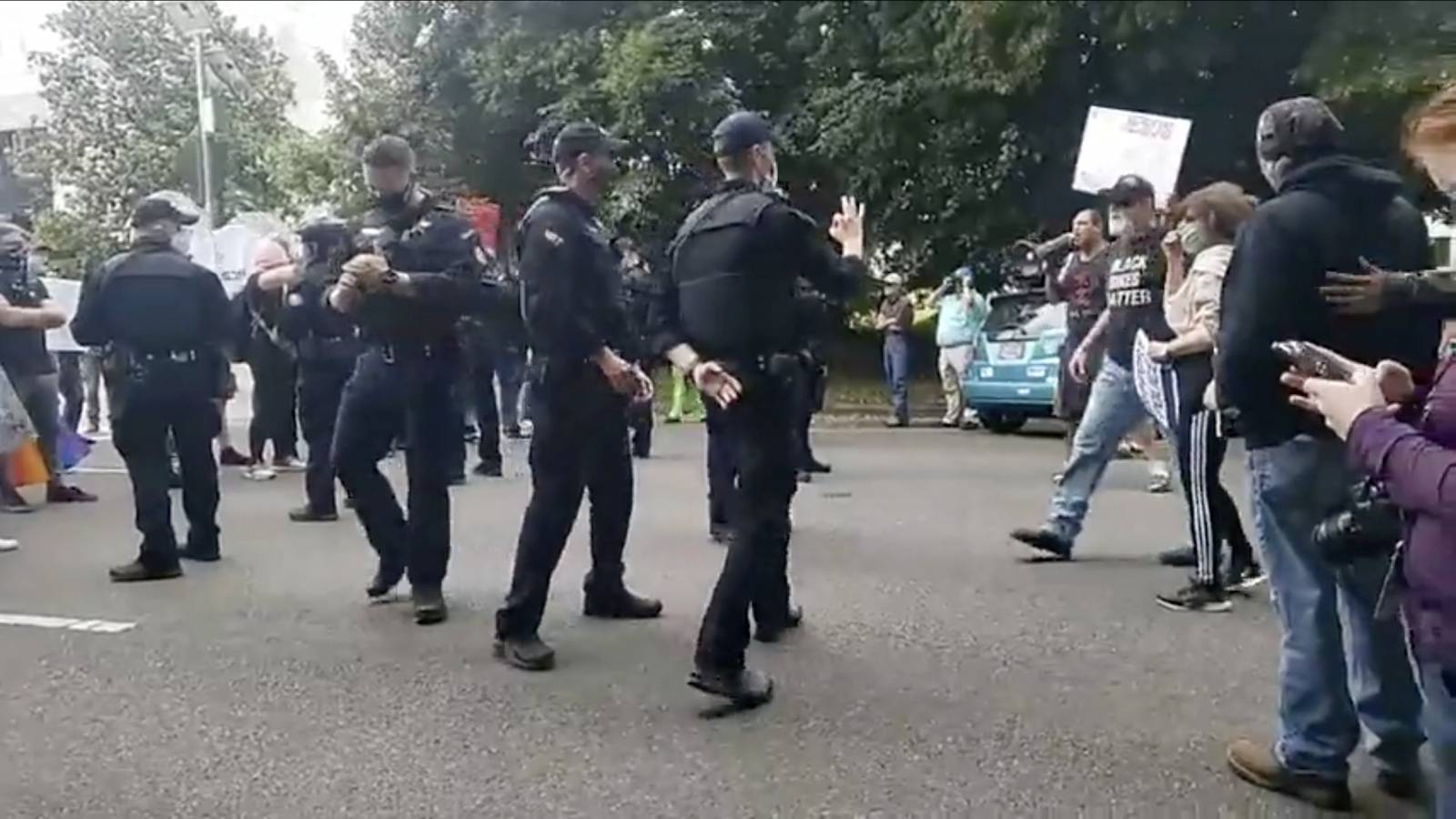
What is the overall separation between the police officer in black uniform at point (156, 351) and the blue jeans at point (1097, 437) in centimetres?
405

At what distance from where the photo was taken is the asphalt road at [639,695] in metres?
4.58

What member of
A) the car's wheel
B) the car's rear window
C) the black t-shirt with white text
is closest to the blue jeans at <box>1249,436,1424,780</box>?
the black t-shirt with white text

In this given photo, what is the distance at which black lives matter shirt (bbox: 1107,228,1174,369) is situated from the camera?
25.0ft

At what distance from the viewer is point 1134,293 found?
774 centimetres

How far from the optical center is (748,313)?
524 cm

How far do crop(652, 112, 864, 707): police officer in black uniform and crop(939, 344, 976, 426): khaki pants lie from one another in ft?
36.7

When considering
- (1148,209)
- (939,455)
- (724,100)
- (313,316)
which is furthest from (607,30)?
(1148,209)

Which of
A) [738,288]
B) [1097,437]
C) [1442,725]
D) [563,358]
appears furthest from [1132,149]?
[1442,725]

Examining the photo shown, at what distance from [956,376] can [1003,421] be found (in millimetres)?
946

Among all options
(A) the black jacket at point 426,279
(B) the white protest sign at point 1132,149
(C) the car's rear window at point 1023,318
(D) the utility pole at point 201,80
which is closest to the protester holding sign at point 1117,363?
(B) the white protest sign at point 1132,149

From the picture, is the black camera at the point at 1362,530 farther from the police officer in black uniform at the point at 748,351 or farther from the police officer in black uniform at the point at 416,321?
the police officer in black uniform at the point at 416,321

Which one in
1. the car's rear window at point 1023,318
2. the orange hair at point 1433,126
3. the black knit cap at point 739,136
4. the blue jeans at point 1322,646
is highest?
the black knit cap at point 739,136

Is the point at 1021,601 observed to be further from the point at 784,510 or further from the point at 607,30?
the point at 607,30

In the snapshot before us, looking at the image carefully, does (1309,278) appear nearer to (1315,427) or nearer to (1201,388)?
(1315,427)
